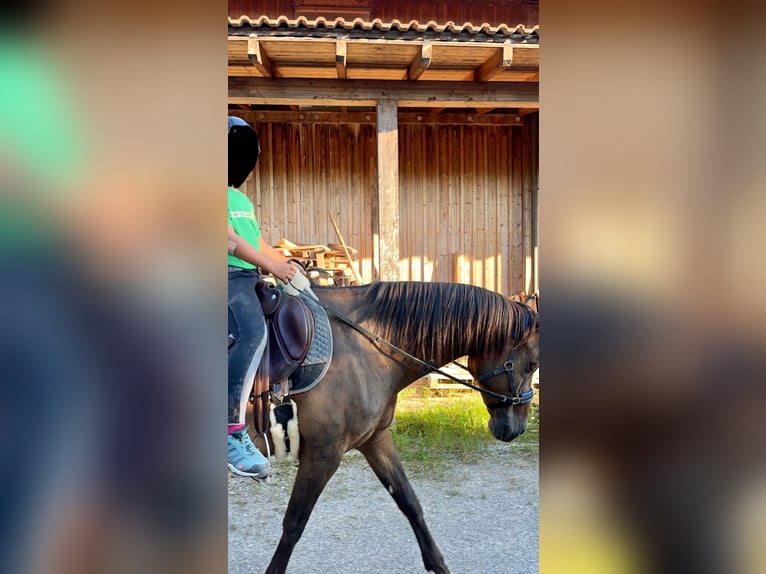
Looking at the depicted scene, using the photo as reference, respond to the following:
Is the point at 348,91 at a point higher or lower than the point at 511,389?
higher

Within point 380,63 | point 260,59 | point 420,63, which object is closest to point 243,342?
point 260,59

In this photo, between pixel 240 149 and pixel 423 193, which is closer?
pixel 240 149

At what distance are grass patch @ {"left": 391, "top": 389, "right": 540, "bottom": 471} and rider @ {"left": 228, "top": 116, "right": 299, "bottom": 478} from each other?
288cm

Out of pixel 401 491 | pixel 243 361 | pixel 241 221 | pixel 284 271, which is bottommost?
pixel 401 491

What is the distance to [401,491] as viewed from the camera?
10.2 ft

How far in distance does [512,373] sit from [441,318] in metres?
0.51

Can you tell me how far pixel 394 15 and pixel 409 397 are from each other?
4715 mm

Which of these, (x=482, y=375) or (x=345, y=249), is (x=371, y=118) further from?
(x=482, y=375)

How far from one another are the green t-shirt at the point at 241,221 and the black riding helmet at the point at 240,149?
3.1 inches

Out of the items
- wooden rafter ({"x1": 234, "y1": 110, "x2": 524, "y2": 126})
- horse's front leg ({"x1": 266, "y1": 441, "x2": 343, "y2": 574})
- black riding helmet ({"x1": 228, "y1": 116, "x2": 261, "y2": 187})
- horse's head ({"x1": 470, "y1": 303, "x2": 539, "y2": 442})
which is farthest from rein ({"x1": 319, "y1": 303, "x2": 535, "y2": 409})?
wooden rafter ({"x1": 234, "y1": 110, "x2": 524, "y2": 126})

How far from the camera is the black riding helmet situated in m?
2.66
